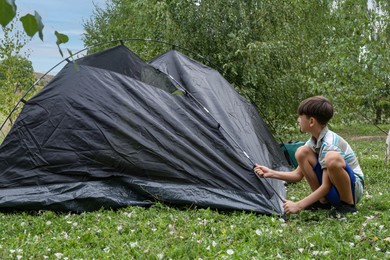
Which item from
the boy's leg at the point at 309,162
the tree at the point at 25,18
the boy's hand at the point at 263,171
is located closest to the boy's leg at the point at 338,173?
the boy's leg at the point at 309,162

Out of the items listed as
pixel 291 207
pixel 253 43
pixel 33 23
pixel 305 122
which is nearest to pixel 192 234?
pixel 291 207

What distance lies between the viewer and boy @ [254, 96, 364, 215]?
425 cm

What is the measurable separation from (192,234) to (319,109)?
1.51 m

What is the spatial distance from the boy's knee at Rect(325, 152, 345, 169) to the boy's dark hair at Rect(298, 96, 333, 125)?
38 cm

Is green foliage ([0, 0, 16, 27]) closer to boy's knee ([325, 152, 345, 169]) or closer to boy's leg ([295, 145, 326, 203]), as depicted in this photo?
boy's knee ([325, 152, 345, 169])

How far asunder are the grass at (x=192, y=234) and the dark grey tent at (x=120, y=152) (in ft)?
0.62

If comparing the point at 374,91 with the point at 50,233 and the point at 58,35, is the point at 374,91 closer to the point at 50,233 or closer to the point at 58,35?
the point at 50,233

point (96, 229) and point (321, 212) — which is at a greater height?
point (96, 229)

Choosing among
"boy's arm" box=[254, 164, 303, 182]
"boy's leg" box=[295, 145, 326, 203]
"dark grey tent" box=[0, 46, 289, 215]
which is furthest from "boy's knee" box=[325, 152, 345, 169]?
"dark grey tent" box=[0, 46, 289, 215]

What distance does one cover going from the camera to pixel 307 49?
1281 centimetres

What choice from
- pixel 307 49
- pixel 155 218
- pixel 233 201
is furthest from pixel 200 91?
pixel 307 49

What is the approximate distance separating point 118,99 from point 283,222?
2060mm

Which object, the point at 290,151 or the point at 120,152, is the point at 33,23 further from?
the point at 290,151

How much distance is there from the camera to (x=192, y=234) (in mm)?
3889
